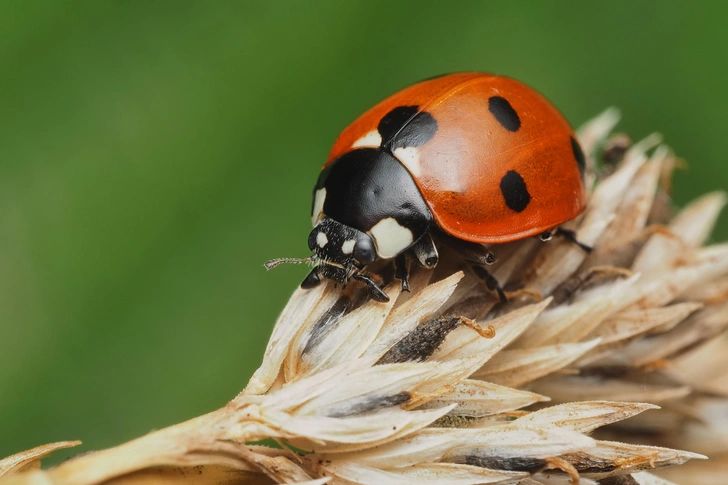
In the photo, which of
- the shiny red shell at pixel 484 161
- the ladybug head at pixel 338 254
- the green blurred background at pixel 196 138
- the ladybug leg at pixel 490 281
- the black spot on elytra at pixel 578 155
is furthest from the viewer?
the green blurred background at pixel 196 138

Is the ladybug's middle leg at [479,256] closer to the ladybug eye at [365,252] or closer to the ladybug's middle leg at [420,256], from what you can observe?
the ladybug's middle leg at [420,256]

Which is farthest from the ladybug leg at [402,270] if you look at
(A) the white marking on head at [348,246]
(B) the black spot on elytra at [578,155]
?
(B) the black spot on elytra at [578,155]

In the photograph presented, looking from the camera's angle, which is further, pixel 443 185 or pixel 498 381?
pixel 443 185

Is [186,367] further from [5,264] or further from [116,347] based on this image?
[5,264]

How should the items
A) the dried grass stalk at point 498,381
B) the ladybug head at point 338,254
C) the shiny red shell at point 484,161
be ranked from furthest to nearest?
the shiny red shell at point 484,161 → the ladybug head at point 338,254 → the dried grass stalk at point 498,381

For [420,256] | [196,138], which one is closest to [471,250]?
[420,256]

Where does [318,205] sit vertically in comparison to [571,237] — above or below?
above

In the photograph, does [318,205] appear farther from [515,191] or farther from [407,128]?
[515,191]

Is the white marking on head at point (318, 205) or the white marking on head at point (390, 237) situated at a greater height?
the white marking on head at point (318, 205)
